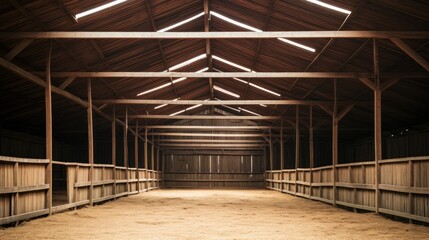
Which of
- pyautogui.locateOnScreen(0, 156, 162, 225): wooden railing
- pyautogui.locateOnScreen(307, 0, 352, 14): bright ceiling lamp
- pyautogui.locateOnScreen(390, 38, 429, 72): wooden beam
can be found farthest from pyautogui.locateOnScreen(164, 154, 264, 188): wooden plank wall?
pyautogui.locateOnScreen(390, 38, 429, 72): wooden beam

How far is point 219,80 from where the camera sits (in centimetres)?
2809

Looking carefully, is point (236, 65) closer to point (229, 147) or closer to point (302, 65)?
point (302, 65)

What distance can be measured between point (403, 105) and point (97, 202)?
13.0 metres

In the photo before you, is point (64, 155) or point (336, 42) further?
point (64, 155)

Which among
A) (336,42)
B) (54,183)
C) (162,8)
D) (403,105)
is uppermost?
(162,8)

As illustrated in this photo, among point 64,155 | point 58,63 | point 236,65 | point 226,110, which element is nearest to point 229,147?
point 226,110

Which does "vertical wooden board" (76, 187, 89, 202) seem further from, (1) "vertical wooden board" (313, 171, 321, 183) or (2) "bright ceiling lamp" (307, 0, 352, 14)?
(1) "vertical wooden board" (313, 171, 321, 183)

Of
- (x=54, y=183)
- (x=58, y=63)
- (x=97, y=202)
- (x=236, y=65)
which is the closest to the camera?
(x=58, y=63)

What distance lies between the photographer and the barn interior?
12422mm

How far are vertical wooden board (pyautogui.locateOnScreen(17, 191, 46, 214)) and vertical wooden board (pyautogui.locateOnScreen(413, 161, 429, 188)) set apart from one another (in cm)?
820

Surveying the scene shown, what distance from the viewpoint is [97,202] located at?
734 inches

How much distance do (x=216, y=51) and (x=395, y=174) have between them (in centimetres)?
1129

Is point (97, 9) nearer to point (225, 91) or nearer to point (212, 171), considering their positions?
point (225, 91)

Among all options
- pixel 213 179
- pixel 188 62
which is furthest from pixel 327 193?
pixel 213 179
